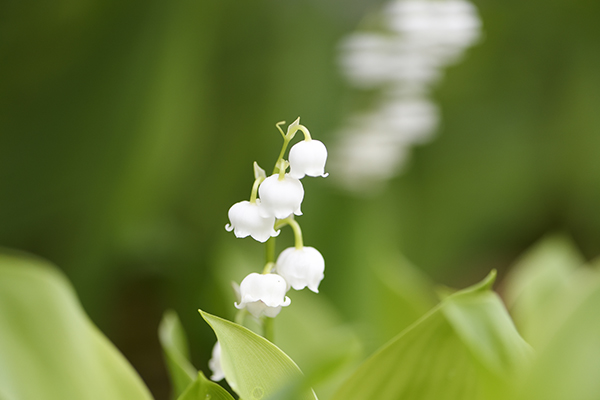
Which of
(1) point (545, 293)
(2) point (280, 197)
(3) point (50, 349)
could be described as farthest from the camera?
Result: (1) point (545, 293)

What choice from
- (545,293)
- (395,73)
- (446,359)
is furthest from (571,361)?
(395,73)

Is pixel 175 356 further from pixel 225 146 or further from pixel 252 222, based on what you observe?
pixel 225 146

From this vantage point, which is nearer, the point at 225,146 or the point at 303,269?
the point at 303,269

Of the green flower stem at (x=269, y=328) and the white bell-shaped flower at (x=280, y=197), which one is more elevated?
the white bell-shaped flower at (x=280, y=197)

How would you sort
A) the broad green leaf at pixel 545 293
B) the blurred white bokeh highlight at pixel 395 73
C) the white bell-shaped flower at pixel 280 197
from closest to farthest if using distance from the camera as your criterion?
the white bell-shaped flower at pixel 280 197, the broad green leaf at pixel 545 293, the blurred white bokeh highlight at pixel 395 73

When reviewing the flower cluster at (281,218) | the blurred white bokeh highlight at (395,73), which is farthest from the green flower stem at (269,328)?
the blurred white bokeh highlight at (395,73)

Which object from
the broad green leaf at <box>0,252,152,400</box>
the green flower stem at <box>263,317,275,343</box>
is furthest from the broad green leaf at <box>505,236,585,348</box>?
the broad green leaf at <box>0,252,152,400</box>

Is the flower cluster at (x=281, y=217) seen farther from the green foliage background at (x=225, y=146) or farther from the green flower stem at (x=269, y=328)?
the green foliage background at (x=225, y=146)
